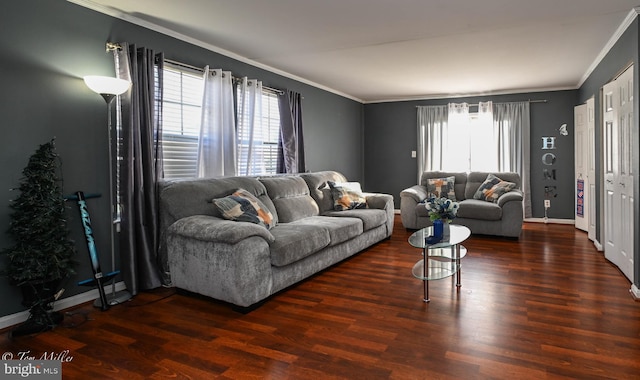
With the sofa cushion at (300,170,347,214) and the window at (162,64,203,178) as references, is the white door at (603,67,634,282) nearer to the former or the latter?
the sofa cushion at (300,170,347,214)

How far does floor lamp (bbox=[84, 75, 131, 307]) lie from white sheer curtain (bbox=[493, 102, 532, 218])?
6.48m

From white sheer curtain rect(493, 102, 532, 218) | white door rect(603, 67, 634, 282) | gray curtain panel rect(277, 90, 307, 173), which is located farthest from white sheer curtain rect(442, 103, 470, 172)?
gray curtain panel rect(277, 90, 307, 173)

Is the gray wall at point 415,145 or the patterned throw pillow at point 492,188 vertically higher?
the gray wall at point 415,145

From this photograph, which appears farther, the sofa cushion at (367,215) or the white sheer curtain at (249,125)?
the sofa cushion at (367,215)

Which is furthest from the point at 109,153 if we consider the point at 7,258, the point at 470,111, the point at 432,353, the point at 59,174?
the point at 470,111

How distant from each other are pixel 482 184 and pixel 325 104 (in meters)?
2.94

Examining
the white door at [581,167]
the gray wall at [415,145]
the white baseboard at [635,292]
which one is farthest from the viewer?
the gray wall at [415,145]

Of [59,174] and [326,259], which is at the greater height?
[59,174]

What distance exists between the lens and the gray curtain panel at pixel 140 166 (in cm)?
346

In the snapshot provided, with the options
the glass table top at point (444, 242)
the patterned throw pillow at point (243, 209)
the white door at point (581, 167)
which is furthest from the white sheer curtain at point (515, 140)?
the patterned throw pillow at point (243, 209)

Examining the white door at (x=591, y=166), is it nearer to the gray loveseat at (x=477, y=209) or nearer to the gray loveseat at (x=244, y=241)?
the gray loveseat at (x=477, y=209)

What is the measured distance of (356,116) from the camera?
8453 millimetres

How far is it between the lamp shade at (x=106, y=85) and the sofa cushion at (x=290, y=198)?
1875mm

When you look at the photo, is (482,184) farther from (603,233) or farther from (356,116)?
→ (356,116)
